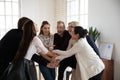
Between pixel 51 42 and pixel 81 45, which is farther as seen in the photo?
pixel 51 42

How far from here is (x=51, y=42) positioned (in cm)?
397

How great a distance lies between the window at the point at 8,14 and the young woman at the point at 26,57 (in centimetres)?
461

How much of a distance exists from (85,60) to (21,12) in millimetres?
4740

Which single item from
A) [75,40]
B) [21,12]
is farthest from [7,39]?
[21,12]

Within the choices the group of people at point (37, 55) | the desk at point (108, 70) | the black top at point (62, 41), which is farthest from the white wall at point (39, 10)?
the group of people at point (37, 55)

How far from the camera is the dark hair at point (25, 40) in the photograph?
2.72 m

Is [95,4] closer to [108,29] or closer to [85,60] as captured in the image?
[108,29]

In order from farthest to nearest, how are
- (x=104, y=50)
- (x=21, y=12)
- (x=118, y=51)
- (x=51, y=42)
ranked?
(x=21, y=12) → (x=104, y=50) → (x=118, y=51) → (x=51, y=42)

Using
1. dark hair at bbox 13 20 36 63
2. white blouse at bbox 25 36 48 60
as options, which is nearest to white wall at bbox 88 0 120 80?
white blouse at bbox 25 36 48 60

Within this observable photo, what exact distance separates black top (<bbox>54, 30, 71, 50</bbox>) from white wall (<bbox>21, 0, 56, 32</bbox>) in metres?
3.56

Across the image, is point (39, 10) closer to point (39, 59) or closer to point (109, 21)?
point (109, 21)

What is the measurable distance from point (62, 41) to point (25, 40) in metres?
1.18

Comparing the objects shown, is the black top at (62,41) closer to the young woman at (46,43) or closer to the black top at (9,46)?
the young woman at (46,43)

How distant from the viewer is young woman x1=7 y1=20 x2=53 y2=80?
8.75 feet
